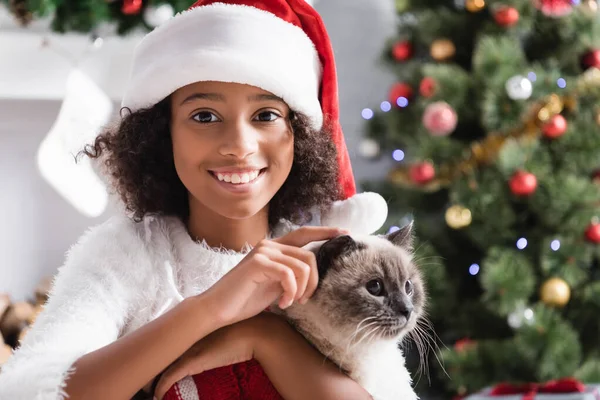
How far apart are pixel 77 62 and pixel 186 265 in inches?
53.5

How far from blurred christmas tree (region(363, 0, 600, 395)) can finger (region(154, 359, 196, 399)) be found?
1.34m

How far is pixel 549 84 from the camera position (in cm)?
207

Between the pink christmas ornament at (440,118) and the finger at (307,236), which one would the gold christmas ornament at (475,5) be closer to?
the pink christmas ornament at (440,118)

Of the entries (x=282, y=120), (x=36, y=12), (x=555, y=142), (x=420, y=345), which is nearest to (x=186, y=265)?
(x=282, y=120)

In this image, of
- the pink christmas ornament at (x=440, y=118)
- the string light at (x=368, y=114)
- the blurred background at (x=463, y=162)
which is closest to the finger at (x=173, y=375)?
the blurred background at (x=463, y=162)

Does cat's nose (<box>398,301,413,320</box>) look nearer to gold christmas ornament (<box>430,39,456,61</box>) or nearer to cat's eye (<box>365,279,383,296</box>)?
cat's eye (<box>365,279,383,296</box>)

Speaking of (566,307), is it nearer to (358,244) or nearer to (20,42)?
(358,244)

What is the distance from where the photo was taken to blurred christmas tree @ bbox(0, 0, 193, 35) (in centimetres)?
198

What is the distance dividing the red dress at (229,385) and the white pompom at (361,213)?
12.7 inches

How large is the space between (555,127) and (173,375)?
1.52m

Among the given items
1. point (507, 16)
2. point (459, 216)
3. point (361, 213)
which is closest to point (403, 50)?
point (507, 16)

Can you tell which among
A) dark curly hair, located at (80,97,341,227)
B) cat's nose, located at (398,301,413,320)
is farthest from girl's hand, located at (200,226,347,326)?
dark curly hair, located at (80,97,341,227)

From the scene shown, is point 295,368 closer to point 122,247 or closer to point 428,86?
point 122,247

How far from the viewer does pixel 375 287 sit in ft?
Answer: 2.81
